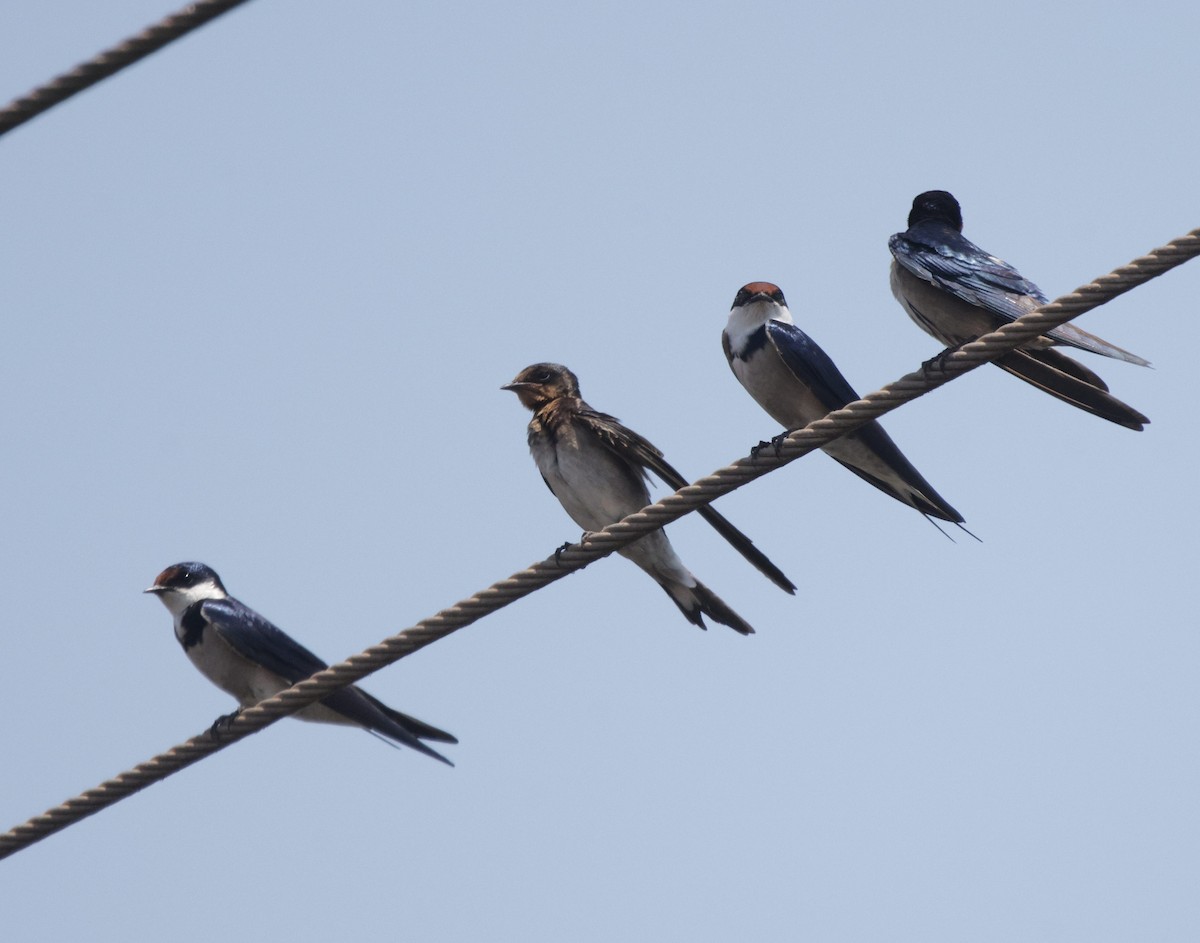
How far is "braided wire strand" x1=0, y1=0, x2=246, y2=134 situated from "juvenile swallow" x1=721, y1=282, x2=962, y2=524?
10.2ft

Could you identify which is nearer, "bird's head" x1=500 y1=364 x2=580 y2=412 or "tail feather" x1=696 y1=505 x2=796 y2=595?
"tail feather" x1=696 y1=505 x2=796 y2=595

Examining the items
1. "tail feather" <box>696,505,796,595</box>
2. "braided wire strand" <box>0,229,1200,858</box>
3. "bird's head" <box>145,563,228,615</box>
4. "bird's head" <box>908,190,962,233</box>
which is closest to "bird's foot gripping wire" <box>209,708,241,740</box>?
"braided wire strand" <box>0,229,1200,858</box>

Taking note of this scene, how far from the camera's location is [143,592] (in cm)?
685

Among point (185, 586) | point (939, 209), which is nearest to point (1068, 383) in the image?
point (939, 209)

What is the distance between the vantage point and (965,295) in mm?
6211

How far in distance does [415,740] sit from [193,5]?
292 centimetres

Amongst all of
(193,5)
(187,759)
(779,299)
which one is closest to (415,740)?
(187,759)

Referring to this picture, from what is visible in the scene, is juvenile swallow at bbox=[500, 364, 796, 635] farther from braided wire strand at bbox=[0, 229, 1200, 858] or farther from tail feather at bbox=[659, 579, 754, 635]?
braided wire strand at bbox=[0, 229, 1200, 858]

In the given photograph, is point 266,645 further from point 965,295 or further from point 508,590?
point 965,295

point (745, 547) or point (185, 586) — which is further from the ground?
point (185, 586)

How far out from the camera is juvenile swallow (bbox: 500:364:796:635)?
6438mm

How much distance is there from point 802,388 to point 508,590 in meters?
1.78

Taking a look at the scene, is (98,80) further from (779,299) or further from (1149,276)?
(779,299)

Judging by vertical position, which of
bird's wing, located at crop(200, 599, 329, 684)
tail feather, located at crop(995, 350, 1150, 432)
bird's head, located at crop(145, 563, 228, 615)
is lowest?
tail feather, located at crop(995, 350, 1150, 432)
